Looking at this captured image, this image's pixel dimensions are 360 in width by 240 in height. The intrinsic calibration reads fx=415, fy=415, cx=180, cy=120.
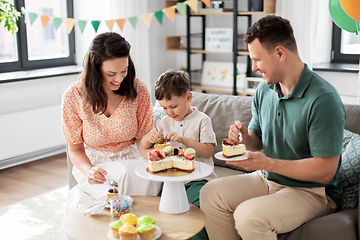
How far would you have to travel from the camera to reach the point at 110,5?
4.43 m

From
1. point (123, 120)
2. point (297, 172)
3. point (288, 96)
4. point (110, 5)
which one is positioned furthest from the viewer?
point (110, 5)

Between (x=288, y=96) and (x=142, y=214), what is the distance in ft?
2.55

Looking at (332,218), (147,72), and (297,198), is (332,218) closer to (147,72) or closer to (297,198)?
(297,198)

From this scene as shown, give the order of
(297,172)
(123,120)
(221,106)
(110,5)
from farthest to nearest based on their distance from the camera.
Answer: (110,5), (221,106), (123,120), (297,172)

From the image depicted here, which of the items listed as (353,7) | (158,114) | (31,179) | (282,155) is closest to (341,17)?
(353,7)

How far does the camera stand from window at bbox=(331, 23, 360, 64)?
4047 millimetres

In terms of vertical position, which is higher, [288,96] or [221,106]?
[288,96]

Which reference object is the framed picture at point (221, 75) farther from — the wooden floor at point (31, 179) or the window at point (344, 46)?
the wooden floor at point (31, 179)

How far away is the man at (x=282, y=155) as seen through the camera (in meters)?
1.61

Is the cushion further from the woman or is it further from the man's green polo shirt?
the woman

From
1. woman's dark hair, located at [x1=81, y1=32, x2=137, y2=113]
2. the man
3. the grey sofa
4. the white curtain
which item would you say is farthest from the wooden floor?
the white curtain

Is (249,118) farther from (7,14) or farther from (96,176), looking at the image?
(7,14)

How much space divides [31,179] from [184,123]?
77.3 inches

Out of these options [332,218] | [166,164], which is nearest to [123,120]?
[166,164]
